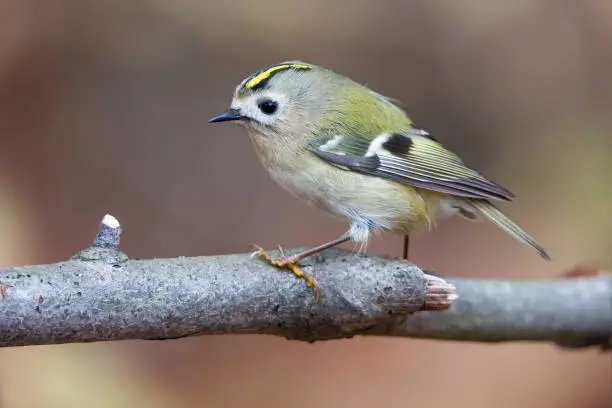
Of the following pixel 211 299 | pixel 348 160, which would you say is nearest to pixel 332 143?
pixel 348 160

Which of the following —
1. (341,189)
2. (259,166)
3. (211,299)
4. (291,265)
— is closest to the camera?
(211,299)

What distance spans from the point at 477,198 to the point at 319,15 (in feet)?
7.85

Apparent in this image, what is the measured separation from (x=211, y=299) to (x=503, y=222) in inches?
37.1

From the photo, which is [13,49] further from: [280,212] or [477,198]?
[477,198]

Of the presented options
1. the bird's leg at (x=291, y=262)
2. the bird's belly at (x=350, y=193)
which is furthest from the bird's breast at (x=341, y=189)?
the bird's leg at (x=291, y=262)

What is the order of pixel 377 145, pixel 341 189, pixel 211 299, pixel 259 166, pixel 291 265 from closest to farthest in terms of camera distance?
pixel 211 299 → pixel 291 265 → pixel 341 189 → pixel 377 145 → pixel 259 166

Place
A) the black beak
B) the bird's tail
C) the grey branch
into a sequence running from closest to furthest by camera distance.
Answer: the grey branch, the black beak, the bird's tail

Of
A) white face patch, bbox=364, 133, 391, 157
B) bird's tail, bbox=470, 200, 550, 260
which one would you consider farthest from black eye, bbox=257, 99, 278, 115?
bird's tail, bbox=470, 200, 550, 260

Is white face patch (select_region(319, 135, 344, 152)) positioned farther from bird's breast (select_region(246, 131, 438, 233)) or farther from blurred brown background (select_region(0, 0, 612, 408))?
blurred brown background (select_region(0, 0, 612, 408))

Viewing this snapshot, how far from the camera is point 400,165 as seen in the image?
6.67 ft

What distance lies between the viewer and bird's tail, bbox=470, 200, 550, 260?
2.07 metres

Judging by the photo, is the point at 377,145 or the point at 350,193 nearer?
the point at 350,193

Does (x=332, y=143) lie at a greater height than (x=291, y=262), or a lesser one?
greater

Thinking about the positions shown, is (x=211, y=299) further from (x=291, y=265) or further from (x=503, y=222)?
(x=503, y=222)
